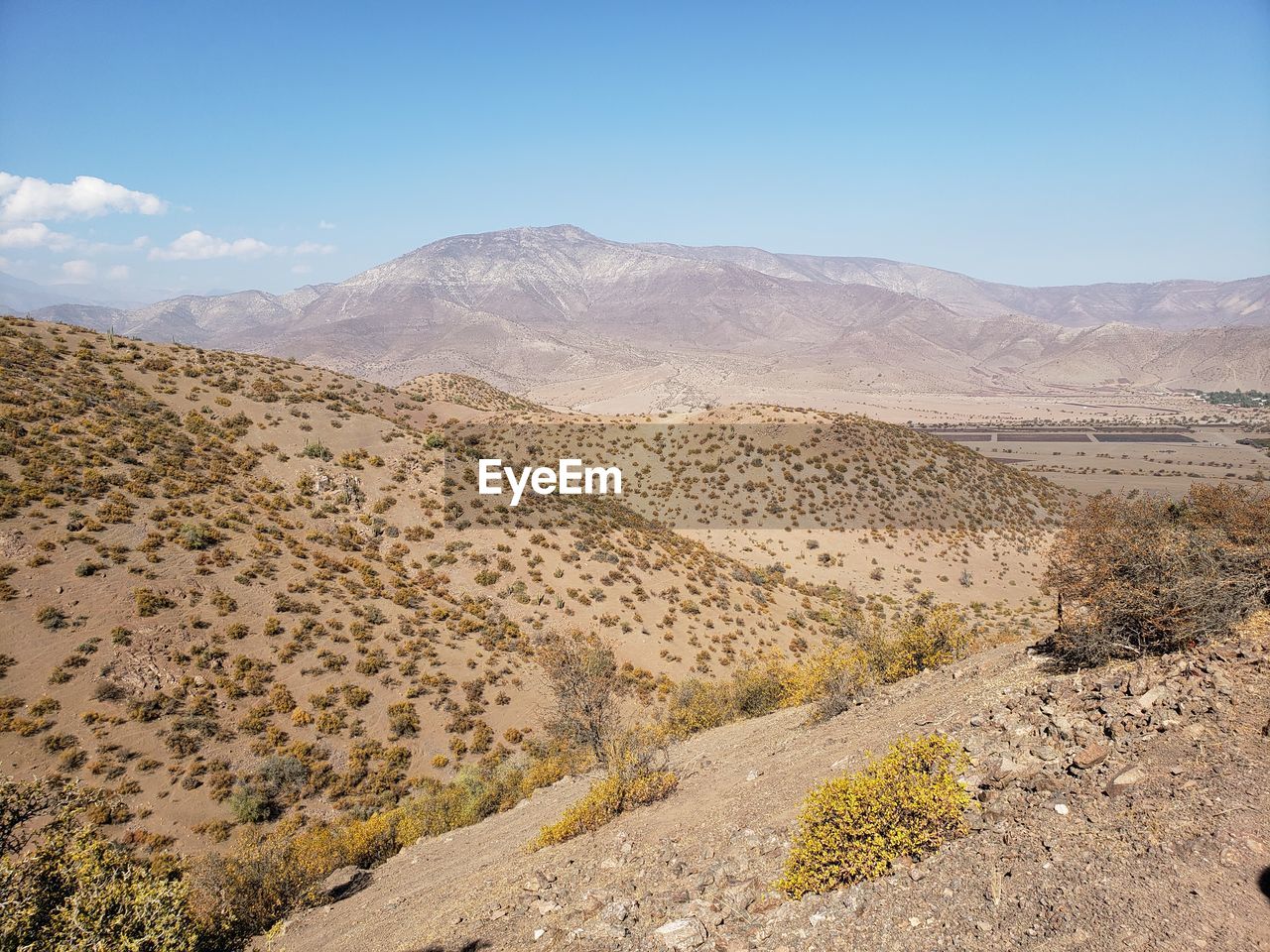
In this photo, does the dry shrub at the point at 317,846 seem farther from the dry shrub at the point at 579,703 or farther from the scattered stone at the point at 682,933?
the scattered stone at the point at 682,933

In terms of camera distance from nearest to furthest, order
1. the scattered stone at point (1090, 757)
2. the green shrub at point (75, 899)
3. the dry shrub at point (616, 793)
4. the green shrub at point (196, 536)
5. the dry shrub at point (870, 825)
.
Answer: the green shrub at point (75, 899) → the dry shrub at point (870, 825) → the scattered stone at point (1090, 757) → the dry shrub at point (616, 793) → the green shrub at point (196, 536)

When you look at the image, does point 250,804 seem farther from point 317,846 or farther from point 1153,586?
point 1153,586

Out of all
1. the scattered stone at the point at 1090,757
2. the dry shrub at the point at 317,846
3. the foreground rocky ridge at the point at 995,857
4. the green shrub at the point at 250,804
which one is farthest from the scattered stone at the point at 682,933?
the green shrub at the point at 250,804

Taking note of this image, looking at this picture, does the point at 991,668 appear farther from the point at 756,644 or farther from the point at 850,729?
the point at 756,644

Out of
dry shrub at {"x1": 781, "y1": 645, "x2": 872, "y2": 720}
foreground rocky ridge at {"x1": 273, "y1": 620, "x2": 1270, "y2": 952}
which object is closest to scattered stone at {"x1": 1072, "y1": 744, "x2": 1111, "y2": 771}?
foreground rocky ridge at {"x1": 273, "y1": 620, "x2": 1270, "y2": 952}

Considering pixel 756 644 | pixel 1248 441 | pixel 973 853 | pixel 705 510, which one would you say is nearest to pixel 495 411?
pixel 705 510

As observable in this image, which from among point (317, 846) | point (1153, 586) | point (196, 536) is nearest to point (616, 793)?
point (317, 846)

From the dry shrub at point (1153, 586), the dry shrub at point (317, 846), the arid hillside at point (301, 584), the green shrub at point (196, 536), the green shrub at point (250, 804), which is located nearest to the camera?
the dry shrub at point (1153, 586)
